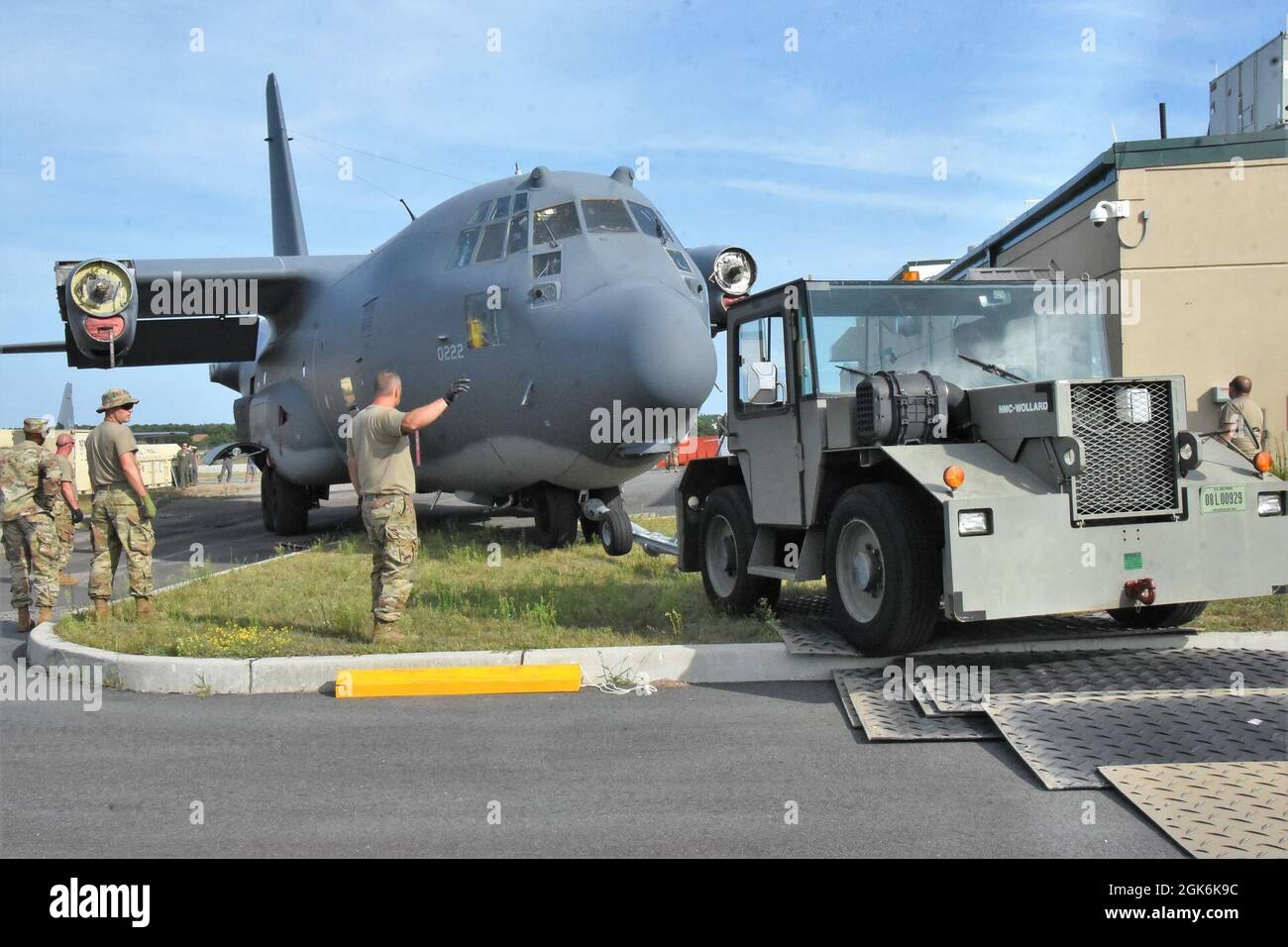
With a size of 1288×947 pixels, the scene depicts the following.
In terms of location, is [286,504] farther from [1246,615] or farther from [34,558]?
[1246,615]

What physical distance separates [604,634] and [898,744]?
273 centimetres

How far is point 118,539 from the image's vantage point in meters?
8.71

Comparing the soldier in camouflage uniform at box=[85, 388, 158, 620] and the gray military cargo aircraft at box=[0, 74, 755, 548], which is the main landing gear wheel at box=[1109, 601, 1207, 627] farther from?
the soldier in camouflage uniform at box=[85, 388, 158, 620]

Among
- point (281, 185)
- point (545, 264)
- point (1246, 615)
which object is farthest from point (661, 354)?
point (281, 185)

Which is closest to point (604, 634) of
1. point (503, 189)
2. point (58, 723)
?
point (58, 723)

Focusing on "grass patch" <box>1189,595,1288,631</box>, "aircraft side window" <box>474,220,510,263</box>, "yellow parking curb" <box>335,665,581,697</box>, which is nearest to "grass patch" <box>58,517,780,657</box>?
"yellow parking curb" <box>335,665,581,697</box>

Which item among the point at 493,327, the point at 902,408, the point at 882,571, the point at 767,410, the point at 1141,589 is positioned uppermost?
the point at 493,327

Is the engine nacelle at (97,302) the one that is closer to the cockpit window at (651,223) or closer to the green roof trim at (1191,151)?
the cockpit window at (651,223)

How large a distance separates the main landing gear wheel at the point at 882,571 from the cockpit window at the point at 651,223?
605 centimetres

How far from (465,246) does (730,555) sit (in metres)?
5.68

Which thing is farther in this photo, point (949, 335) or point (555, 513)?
point (555, 513)

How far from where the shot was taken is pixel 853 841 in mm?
4074

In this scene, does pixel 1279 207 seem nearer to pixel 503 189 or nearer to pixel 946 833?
pixel 503 189

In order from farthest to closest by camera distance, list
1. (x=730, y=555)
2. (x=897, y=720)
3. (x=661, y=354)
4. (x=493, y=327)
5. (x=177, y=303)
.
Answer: (x=177, y=303) < (x=493, y=327) < (x=661, y=354) < (x=730, y=555) < (x=897, y=720)
